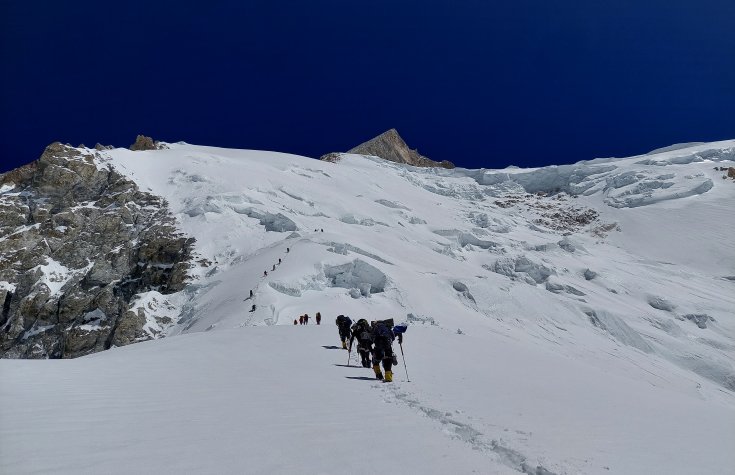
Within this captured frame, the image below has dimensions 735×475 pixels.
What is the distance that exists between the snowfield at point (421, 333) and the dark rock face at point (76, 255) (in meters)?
2.84

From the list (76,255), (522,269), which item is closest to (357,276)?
(522,269)

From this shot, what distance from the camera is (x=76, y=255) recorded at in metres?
49.2

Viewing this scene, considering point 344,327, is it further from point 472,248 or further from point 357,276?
point 472,248

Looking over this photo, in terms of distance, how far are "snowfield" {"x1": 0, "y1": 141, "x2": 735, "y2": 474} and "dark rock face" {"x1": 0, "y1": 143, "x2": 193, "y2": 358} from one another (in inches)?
112

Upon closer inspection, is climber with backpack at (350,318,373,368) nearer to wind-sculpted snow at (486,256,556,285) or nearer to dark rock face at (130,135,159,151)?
wind-sculpted snow at (486,256,556,285)

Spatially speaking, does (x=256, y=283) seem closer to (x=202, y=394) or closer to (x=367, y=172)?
(x=202, y=394)

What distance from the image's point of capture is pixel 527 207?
9912 cm

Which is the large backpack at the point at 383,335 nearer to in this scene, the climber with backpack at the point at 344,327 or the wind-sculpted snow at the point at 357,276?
the climber with backpack at the point at 344,327

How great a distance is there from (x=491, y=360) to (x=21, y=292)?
46515 mm

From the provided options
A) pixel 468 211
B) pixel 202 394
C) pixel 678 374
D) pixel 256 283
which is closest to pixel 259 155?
pixel 468 211

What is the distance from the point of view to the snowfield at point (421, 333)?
5.80 metres

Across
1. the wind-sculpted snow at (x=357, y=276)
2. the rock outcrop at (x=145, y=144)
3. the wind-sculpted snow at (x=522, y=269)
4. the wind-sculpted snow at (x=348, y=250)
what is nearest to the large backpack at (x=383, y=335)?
the wind-sculpted snow at (x=357, y=276)

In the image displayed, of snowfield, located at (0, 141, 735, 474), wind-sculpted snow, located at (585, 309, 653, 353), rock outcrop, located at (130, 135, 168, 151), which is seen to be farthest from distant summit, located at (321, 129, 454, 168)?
wind-sculpted snow, located at (585, 309, 653, 353)

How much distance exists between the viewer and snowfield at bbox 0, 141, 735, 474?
5.80 meters
